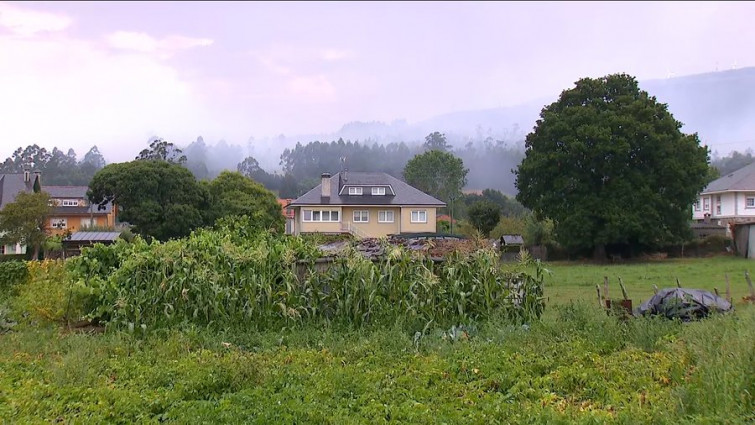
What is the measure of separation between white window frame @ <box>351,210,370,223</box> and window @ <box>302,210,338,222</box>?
5.31ft

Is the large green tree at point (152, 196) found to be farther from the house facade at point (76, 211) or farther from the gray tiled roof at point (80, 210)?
the house facade at point (76, 211)

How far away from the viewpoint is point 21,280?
14.1 metres

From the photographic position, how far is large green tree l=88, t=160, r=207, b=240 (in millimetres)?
43938

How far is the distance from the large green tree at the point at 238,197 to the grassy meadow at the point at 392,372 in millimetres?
41083

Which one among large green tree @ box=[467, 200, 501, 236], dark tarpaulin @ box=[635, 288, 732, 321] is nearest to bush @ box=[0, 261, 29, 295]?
dark tarpaulin @ box=[635, 288, 732, 321]

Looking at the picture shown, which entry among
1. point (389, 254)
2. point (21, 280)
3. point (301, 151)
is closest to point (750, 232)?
point (389, 254)

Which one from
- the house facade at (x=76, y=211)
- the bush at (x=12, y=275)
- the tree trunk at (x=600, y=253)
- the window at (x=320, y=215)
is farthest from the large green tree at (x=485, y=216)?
the house facade at (x=76, y=211)

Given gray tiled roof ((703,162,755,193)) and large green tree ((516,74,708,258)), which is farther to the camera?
gray tiled roof ((703,162,755,193))

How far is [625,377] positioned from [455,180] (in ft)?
259

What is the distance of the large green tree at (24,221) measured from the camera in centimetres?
3906

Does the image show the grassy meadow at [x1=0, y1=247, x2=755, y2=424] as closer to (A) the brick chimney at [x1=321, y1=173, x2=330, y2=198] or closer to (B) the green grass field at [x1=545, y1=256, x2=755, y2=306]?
(B) the green grass field at [x1=545, y1=256, x2=755, y2=306]

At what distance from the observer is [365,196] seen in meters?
51.9

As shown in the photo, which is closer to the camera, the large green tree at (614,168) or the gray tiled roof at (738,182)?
the large green tree at (614,168)

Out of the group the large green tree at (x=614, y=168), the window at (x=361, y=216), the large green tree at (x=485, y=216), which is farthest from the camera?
the window at (x=361, y=216)
